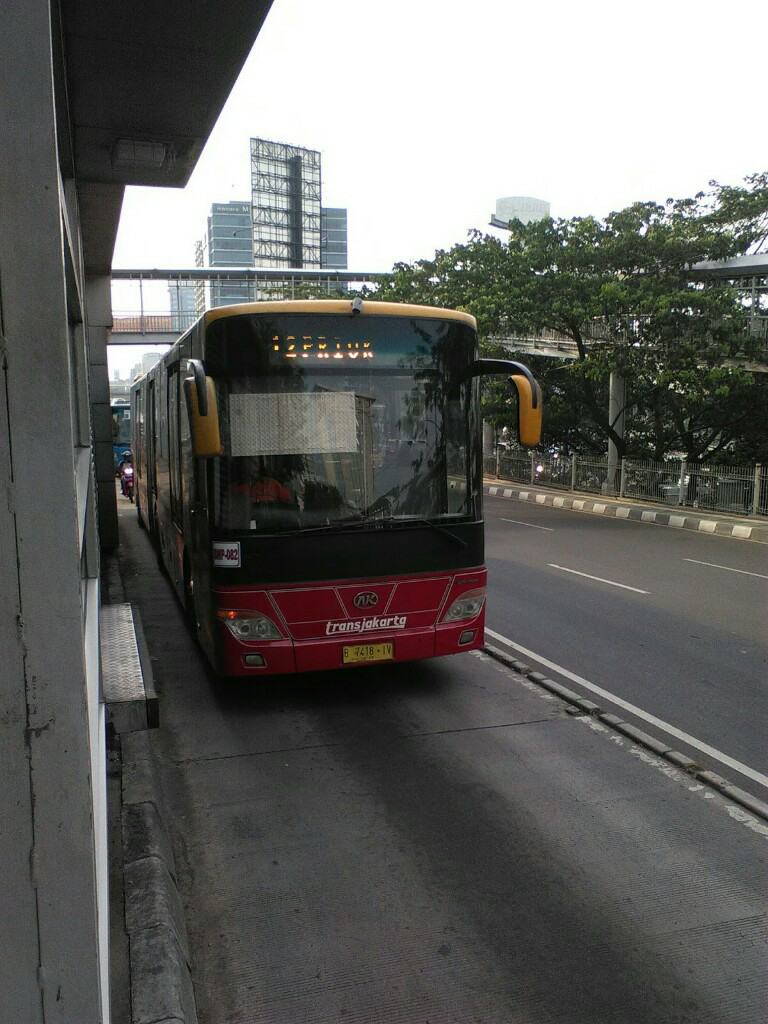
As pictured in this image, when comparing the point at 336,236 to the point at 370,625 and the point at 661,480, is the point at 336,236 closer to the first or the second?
the point at 661,480

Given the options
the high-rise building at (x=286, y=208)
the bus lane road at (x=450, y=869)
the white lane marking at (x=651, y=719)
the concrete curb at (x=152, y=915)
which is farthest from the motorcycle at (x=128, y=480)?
the high-rise building at (x=286, y=208)

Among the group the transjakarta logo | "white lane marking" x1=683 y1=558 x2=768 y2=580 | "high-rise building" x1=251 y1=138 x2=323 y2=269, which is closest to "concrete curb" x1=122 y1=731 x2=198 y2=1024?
the transjakarta logo

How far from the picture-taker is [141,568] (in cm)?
1331

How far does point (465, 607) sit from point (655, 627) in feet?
11.7

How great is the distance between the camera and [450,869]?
4418mm

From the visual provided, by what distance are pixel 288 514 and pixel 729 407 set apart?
20488 millimetres

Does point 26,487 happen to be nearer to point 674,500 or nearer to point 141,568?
point 141,568

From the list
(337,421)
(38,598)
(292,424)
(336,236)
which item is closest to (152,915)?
(38,598)

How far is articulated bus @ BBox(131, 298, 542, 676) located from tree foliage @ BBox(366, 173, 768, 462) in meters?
14.8

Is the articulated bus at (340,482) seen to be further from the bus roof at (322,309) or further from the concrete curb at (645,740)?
the concrete curb at (645,740)

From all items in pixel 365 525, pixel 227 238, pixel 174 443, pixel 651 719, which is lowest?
pixel 651 719

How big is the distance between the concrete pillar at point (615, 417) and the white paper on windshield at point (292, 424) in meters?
19.2

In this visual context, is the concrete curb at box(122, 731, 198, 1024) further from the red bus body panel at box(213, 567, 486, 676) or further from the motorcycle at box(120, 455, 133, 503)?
the motorcycle at box(120, 455, 133, 503)

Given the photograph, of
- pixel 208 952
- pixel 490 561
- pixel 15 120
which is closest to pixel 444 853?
pixel 208 952
